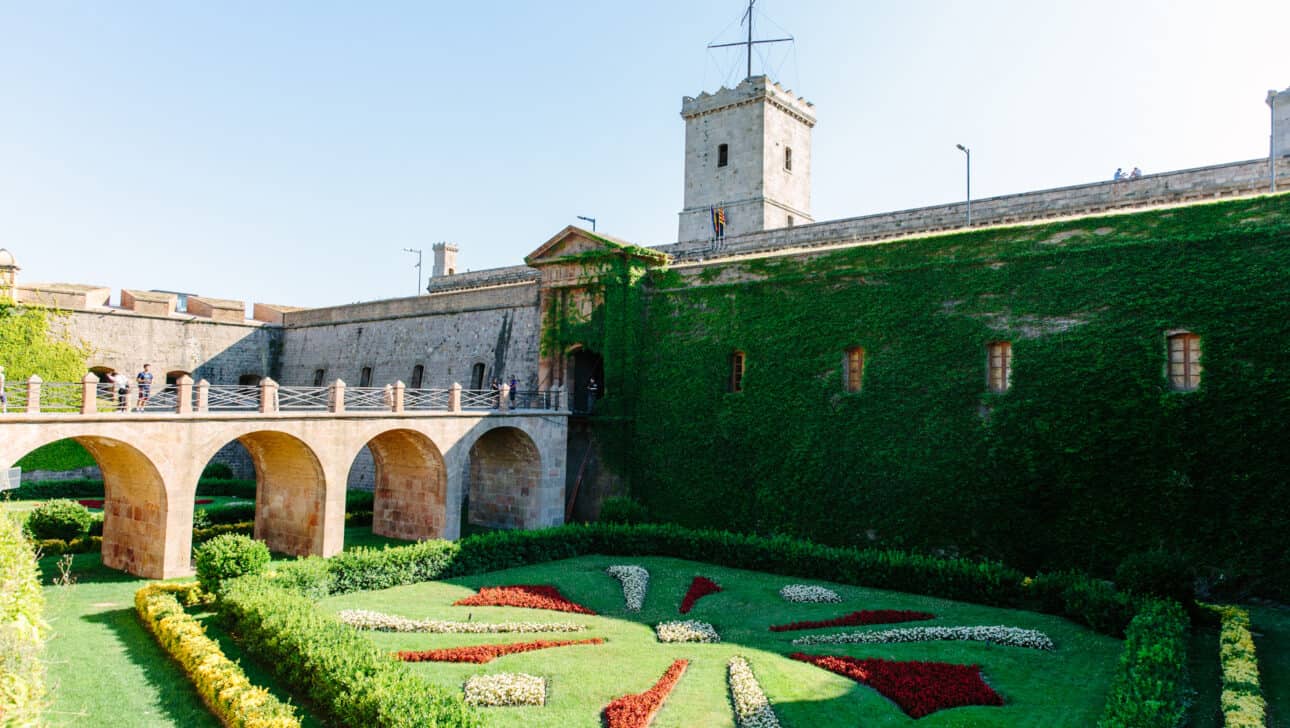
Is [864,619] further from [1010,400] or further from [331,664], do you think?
[331,664]

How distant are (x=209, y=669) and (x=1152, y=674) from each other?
12582 millimetres

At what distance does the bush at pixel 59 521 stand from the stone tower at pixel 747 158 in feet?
76.3

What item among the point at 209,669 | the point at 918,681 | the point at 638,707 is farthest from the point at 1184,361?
the point at 209,669

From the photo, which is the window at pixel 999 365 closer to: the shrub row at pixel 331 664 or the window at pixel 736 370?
the window at pixel 736 370

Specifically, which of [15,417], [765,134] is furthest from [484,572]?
[765,134]

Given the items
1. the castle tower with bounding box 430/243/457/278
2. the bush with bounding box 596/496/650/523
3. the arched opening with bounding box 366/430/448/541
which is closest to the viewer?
the bush with bounding box 596/496/650/523

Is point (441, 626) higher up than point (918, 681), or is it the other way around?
point (918, 681)

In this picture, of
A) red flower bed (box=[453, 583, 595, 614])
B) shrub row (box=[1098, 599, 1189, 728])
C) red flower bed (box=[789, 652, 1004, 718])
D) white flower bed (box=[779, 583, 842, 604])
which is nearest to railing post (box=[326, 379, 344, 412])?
red flower bed (box=[453, 583, 595, 614])

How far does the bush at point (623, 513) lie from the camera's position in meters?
22.8

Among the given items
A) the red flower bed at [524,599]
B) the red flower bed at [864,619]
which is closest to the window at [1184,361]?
the red flower bed at [864,619]

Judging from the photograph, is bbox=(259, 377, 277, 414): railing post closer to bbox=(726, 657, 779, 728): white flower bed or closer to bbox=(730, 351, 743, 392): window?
bbox=(730, 351, 743, 392): window

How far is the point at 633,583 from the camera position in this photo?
713 inches

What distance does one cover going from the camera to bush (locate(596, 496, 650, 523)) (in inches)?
896

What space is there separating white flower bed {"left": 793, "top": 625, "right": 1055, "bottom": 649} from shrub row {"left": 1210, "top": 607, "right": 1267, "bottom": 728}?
2.52 m
